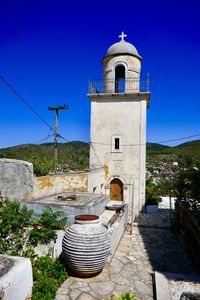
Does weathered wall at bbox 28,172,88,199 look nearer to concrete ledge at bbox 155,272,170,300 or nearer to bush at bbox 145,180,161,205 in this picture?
concrete ledge at bbox 155,272,170,300

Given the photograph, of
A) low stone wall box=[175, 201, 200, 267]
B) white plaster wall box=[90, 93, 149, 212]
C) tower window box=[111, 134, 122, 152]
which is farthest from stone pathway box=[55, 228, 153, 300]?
tower window box=[111, 134, 122, 152]

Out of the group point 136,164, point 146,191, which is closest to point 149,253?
point 136,164

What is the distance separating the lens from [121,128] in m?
15.9

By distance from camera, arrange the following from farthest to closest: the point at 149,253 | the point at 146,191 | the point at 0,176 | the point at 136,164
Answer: the point at 146,191
the point at 136,164
the point at 149,253
the point at 0,176

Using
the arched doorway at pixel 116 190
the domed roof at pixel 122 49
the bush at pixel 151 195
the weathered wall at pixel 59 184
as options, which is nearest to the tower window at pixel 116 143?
the arched doorway at pixel 116 190

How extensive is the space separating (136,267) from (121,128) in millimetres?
10761

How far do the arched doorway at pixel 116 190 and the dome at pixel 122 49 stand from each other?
8.51m

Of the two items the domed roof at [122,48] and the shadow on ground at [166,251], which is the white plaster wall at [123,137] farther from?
the shadow on ground at [166,251]

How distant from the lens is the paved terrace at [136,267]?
4871 millimetres

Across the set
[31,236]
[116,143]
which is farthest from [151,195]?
[31,236]

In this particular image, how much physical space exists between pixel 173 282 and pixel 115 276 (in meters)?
1.27

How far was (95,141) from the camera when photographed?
16344mm

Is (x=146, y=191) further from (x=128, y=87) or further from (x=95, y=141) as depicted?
(x=128, y=87)

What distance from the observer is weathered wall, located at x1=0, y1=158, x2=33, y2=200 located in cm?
663
